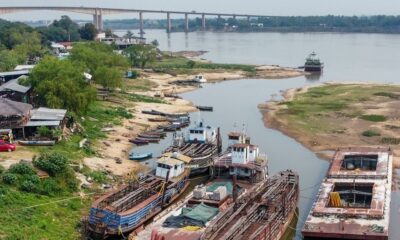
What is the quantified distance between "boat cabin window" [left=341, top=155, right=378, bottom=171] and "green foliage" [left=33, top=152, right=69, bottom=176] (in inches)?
901

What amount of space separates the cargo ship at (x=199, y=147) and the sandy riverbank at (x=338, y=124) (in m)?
11.3

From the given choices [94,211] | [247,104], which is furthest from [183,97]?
[94,211]

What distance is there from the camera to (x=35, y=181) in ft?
120

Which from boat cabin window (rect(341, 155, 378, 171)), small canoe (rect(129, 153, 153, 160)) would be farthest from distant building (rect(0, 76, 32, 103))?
boat cabin window (rect(341, 155, 378, 171))

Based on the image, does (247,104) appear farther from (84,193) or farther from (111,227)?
(111,227)

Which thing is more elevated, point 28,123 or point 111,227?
point 28,123

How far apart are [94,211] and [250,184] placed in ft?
42.8

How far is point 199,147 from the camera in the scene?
49.1 m

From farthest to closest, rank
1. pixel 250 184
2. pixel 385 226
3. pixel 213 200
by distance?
pixel 250 184, pixel 213 200, pixel 385 226

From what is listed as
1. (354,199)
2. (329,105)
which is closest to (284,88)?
(329,105)

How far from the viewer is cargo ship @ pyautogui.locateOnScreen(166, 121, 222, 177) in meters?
45.4

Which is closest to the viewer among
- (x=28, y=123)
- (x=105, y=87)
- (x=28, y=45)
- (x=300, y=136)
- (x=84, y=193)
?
(x=84, y=193)

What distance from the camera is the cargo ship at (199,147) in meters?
45.4

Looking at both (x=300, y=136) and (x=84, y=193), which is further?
(x=300, y=136)
